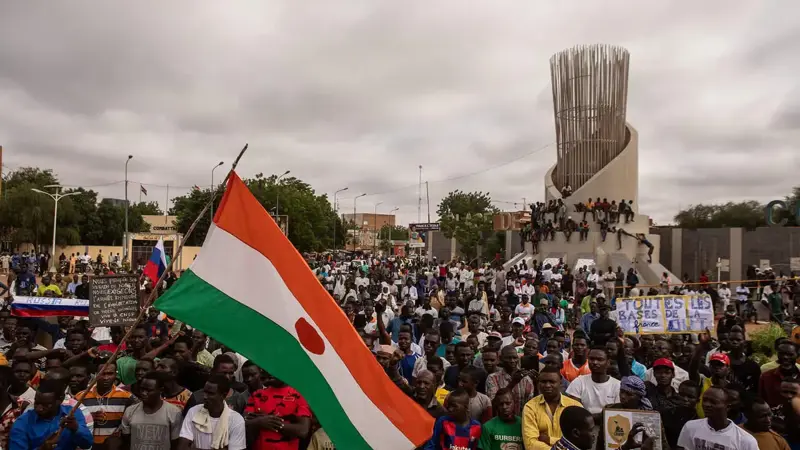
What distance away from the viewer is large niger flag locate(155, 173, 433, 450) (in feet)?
12.9

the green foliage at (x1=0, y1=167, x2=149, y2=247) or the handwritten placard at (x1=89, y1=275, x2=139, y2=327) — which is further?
the green foliage at (x1=0, y1=167, x2=149, y2=247)

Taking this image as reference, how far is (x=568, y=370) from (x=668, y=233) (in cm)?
3214

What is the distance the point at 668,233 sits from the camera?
115 ft

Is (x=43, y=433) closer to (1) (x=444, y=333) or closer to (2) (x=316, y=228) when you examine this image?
(1) (x=444, y=333)

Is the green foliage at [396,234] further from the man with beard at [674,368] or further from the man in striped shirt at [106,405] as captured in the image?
the man in striped shirt at [106,405]

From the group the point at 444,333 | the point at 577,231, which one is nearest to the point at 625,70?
the point at 577,231

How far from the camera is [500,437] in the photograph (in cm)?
427

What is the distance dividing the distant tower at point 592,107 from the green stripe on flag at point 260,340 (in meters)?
34.1

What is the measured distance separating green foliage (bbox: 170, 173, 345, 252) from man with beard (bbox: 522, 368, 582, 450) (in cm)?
4299

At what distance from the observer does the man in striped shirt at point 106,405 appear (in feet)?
14.6

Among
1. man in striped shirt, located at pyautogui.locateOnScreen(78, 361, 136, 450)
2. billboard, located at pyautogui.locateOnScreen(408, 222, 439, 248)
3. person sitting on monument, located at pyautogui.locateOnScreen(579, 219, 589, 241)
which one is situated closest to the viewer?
man in striped shirt, located at pyautogui.locateOnScreen(78, 361, 136, 450)

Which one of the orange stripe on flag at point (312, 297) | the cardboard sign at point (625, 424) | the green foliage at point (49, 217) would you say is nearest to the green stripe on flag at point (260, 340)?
the orange stripe on flag at point (312, 297)

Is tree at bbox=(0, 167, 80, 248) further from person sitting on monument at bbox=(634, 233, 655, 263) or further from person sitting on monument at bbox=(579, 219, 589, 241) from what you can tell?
person sitting on monument at bbox=(634, 233, 655, 263)

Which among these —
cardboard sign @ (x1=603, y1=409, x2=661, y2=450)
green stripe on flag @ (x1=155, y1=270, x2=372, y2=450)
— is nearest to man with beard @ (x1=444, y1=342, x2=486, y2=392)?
cardboard sign @ (x1=603, y1=409, x2=661, y2=450)
